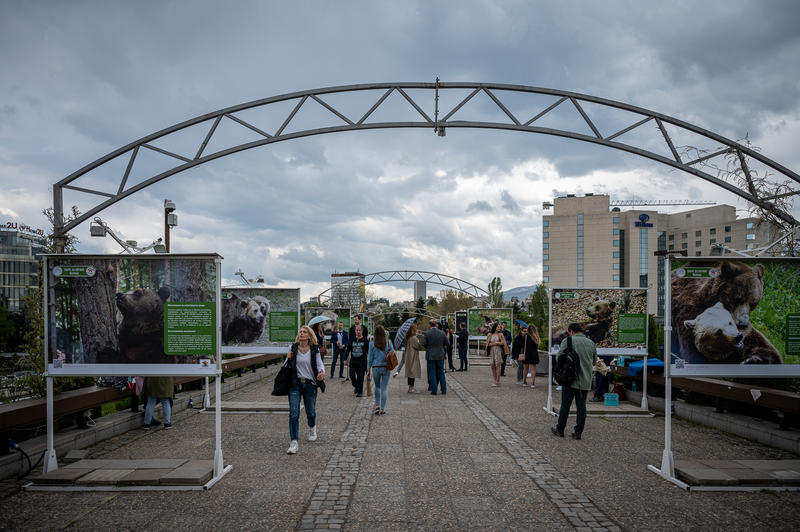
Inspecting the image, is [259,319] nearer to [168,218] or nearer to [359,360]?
[359,360]

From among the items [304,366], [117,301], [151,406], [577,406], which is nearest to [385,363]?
[304,366]

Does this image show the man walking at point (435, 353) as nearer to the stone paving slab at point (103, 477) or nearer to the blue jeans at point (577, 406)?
the blue jeans at point (577, 406)

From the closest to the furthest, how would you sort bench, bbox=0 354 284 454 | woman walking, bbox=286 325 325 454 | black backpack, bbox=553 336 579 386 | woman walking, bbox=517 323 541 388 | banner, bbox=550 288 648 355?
bench, bbox=0 354 284 454, woman walking, bbox=286 325 325 454, black backpack, bbox=553 336 579 386, banner, bbox=550 288 648 355, woman walking, bbox=517 323 541 388

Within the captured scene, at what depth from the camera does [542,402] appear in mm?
13070

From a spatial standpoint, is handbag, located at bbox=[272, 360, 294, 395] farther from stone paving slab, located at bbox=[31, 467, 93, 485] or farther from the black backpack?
the black backpack

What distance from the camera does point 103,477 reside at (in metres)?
6.37

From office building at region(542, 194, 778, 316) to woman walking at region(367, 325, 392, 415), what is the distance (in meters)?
101

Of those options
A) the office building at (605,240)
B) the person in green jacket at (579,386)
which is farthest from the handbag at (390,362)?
the office building at (605,240)

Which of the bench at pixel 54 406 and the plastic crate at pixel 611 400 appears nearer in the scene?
the bench at pixel 54 406

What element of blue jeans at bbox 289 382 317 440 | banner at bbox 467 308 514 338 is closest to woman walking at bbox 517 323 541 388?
blue jeans at bbox 289 382 317 440

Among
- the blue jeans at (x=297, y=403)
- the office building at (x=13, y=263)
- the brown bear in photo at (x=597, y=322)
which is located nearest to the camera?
the blue jeans at (x=297, y=403)

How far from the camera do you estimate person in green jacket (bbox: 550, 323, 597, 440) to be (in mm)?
8828

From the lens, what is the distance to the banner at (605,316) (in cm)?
1200

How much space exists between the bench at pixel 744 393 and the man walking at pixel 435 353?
17.9 ft
